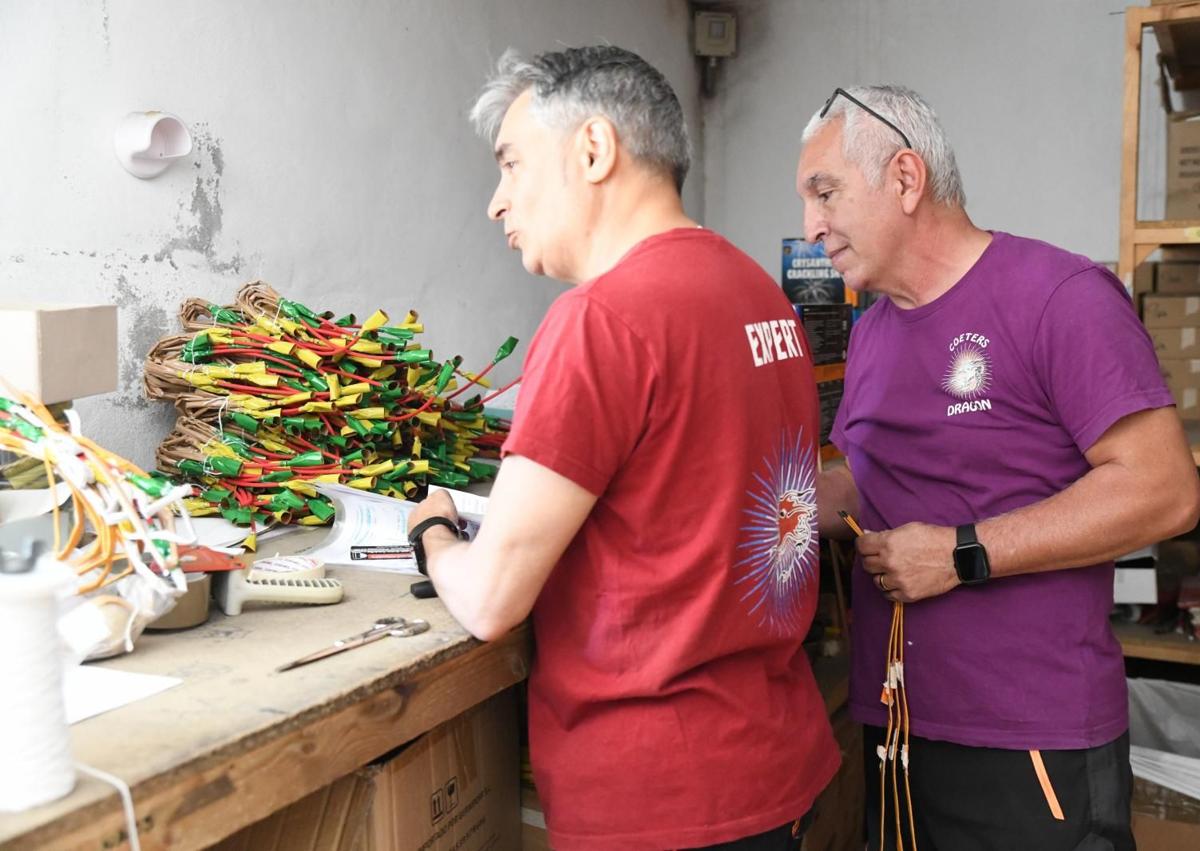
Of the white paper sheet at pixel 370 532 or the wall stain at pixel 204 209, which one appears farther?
the wall stain at pixel 204 209

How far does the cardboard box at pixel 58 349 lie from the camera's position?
136cm

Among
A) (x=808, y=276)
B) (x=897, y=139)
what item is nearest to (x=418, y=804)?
(x=897, y=139)

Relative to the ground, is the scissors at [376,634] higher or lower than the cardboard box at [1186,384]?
lower

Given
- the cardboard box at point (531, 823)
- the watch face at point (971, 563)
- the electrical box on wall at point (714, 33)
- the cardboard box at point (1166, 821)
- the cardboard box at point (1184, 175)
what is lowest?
the cardboard box at point (1166, 821)

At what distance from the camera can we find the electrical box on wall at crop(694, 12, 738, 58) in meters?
4.09

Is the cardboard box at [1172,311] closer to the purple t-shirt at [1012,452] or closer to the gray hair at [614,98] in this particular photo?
the purple t-shirt at [1012,452]

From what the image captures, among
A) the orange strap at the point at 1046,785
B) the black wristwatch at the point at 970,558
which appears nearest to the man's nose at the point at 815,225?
the black wristwatch at the point at 970,558

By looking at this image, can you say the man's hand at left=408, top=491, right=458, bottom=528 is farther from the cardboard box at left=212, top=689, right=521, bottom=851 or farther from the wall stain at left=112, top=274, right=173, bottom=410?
the wall stain at left=112, top=274, right=173, bottom=410

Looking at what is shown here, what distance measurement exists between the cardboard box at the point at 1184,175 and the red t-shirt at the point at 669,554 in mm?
1799

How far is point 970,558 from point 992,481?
13 cm

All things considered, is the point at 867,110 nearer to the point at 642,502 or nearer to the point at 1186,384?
the point at 642,502

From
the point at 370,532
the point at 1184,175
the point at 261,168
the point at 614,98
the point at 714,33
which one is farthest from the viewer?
the point at 714,33

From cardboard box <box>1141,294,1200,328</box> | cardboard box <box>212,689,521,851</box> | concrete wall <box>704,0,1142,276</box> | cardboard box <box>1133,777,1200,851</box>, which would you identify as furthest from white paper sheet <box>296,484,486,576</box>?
concrete wall <box>704,0,1142,276</box>

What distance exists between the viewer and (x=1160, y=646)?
2.92 metres
